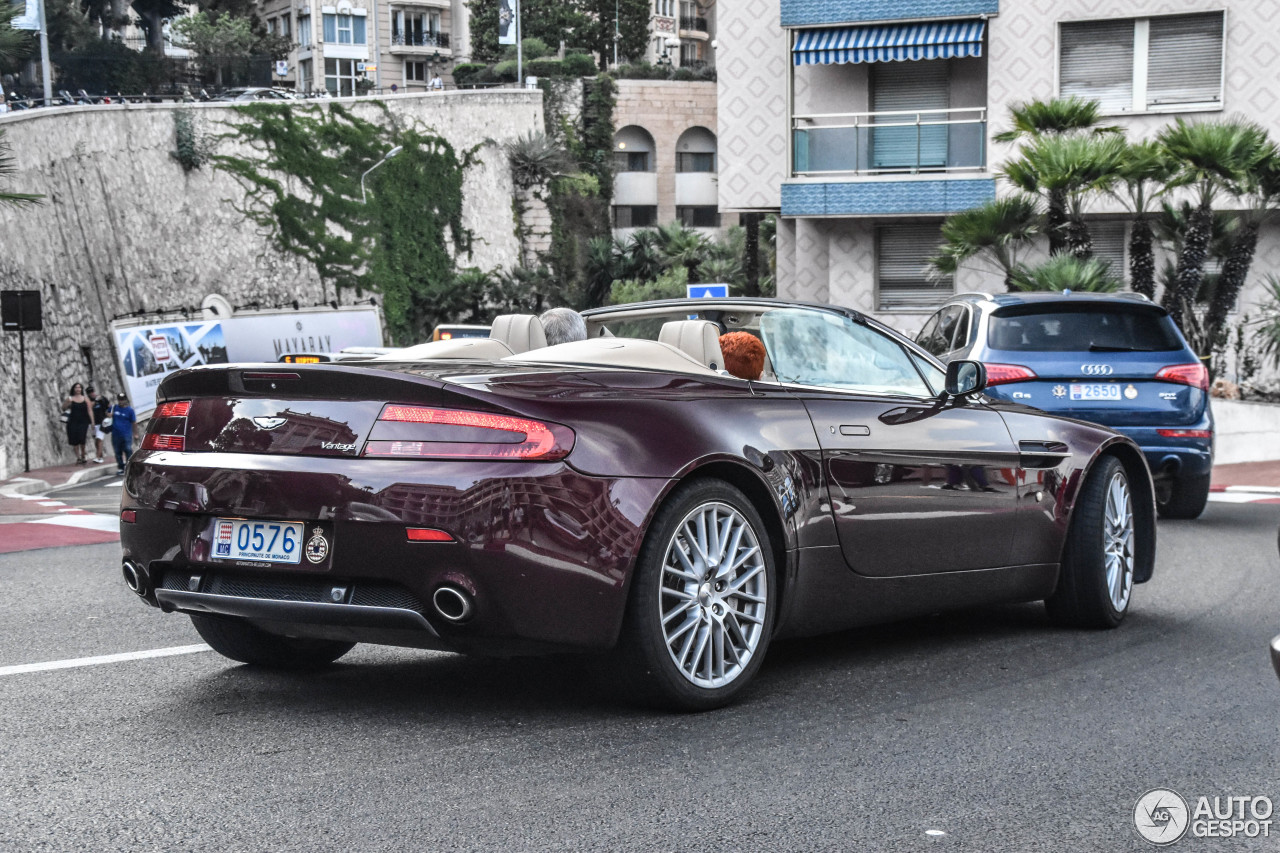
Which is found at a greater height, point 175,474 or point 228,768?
point 175,474

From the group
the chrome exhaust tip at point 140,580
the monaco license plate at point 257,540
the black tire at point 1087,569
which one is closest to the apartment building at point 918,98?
the black tire at point 1087,569

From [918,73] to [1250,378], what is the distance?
9807 millimetres

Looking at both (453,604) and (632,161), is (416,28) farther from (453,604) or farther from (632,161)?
(453,604)

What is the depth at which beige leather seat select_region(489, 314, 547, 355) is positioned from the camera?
598 cm

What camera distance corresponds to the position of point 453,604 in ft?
14.2

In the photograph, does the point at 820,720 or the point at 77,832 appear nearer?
the point at 77,832

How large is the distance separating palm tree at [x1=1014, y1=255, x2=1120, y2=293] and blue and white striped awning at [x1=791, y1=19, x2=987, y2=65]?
848 centimetres

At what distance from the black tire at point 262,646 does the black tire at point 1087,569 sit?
3.04m

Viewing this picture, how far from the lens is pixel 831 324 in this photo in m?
6.17

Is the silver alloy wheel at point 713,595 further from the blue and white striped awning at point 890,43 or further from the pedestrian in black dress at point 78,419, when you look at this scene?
the pedestrian in black dress at point 78,419

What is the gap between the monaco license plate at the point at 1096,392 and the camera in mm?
10484

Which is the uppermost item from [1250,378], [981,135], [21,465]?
[981,135]

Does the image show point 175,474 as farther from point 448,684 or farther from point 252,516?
point 448,684

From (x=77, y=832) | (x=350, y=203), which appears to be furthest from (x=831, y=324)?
(x=350, y=203)
